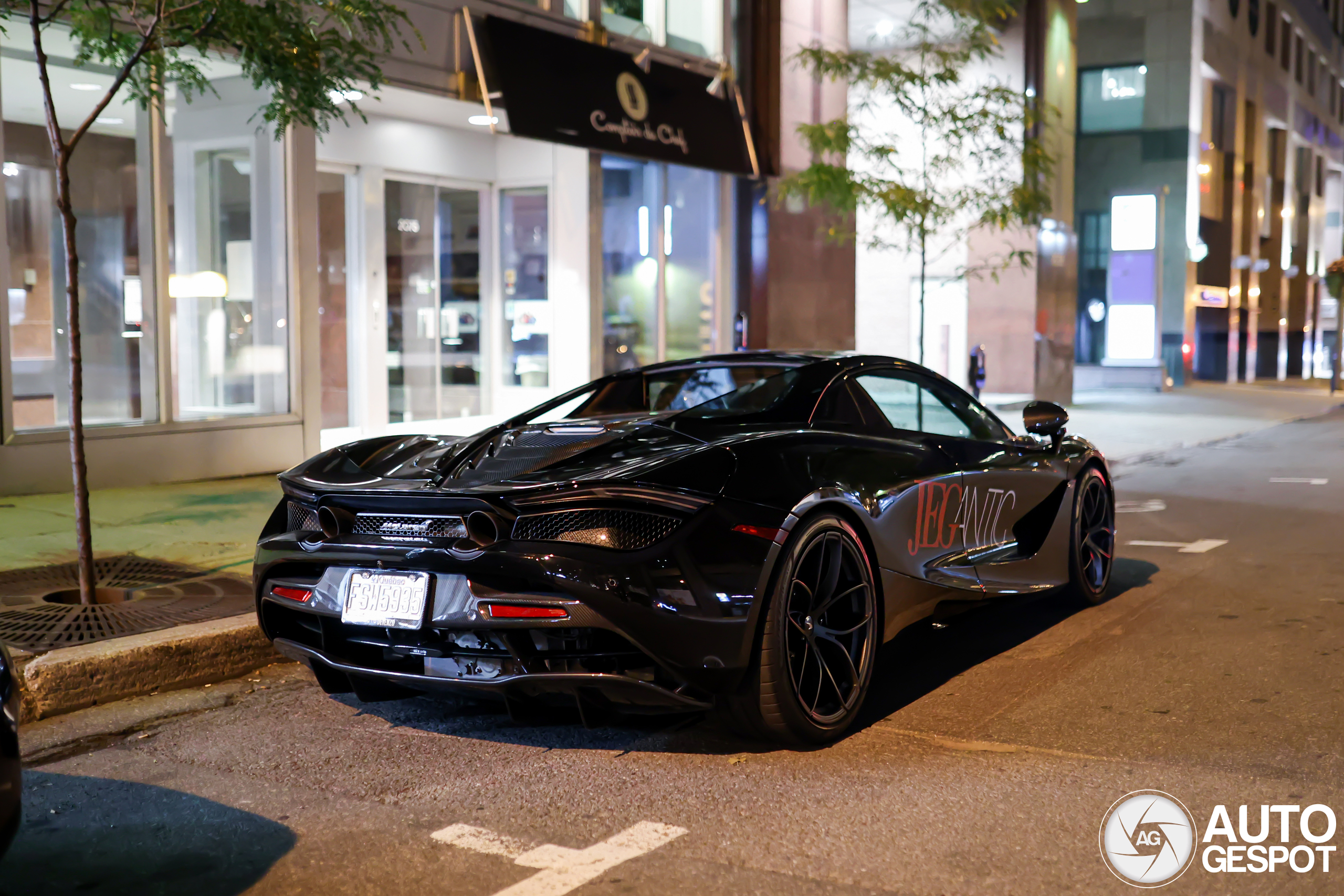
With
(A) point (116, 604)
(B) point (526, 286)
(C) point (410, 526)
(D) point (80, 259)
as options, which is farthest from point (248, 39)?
(B) point (526, 286)

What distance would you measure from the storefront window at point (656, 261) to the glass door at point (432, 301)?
1.97 metres

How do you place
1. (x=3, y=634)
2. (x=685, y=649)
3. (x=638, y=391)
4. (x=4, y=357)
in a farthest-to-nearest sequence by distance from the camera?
(x=4, y=357), (x=638, y=391), (x=3, y=634), (x=685, y=649)

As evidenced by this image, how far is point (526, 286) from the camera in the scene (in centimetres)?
1662

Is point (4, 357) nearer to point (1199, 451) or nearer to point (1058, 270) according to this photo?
point (1199, 451)

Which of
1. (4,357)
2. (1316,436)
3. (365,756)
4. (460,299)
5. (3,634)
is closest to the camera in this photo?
(365,756)

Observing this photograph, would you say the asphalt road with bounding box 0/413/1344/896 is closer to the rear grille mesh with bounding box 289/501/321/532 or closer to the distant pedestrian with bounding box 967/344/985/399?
the rear grille mesh with bounding box 289/501/321/532

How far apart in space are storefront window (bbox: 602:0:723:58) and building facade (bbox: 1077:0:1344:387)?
24.9 metres

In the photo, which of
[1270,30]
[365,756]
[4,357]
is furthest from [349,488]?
[1270,30]

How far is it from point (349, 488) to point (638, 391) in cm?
175

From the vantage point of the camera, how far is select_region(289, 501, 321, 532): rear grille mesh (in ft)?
14.4

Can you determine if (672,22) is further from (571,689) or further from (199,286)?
(571,689)

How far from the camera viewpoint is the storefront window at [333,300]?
1522 cm

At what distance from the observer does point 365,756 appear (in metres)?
4.25

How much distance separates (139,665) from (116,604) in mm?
1093
